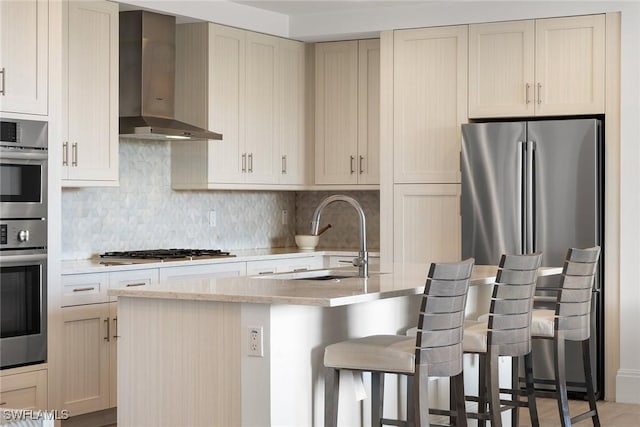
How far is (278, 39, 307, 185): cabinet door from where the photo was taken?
730cm

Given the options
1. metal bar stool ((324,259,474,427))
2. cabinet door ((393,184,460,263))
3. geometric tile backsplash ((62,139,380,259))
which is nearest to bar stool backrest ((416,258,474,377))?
metal bar stool ((324,259,474,427))

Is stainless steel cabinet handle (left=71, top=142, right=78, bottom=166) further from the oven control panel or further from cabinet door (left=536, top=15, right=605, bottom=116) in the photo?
cabinet door (left=536, top=15, right=605, bottom=116)

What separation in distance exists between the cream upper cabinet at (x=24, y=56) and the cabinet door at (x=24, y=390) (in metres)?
1.29

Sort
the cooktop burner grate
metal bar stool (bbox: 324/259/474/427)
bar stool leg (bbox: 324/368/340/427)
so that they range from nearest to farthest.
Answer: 1. metal bar stool (bbox: 324/259/474/427)
2. bar stool leg (bbox: 324/368/340/427)
3. the cooktop burner grate

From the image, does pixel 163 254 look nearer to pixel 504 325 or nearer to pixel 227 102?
pixel 227 102

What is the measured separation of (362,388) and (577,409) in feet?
7.43

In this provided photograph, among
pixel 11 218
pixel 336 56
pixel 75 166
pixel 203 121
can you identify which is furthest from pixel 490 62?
pixel 11 218

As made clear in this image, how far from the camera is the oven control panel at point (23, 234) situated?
4.80m

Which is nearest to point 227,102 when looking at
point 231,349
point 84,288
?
point 84,288

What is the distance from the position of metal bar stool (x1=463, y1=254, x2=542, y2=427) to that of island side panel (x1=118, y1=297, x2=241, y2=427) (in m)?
1.14

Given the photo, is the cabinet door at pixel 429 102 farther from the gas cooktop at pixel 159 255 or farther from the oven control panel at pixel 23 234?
the oven control panel at pixel 23 234

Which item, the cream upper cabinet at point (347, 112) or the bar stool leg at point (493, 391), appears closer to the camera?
the bar stool leg at point (493, 391)

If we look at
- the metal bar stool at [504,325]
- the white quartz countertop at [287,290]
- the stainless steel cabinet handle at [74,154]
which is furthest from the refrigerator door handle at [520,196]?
the stainless steel cabinet handle at [74,154]

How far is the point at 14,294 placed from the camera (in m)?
4.86
